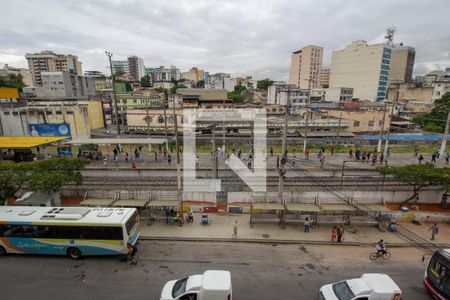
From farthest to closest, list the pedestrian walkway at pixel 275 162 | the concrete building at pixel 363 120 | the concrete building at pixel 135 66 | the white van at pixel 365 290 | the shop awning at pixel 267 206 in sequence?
the concrete building at pixel 135 66
the concrete building at pixel 363 120
the pedestrian walkway at pixel 275 162
the shop awning at pixel 267 206
the white van at pixel 365 290

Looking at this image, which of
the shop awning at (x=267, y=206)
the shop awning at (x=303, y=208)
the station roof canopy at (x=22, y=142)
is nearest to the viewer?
the shop awning at (x=303, y=208)

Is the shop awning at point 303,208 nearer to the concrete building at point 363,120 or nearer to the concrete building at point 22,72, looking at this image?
the concrete building at point 363,120

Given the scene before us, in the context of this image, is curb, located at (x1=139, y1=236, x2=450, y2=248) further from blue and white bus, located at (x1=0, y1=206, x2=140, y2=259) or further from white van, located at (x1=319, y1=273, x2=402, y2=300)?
white van, located at (x1=319, y1=273, x2=402, y2=300)

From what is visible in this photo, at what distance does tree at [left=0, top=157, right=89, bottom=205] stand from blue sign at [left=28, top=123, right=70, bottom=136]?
56.7ft

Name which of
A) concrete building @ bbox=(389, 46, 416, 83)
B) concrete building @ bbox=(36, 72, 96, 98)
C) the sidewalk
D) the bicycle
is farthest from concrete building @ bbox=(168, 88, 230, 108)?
concrete building @ bbox=(389, 46, 416, 83)

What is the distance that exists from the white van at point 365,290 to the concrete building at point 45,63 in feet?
402

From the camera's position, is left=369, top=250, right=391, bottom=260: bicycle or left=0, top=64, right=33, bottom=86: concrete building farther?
left=0, top=64, right=33, bottom=86: concrete building

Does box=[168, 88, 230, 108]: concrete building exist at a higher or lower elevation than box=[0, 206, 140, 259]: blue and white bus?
higher

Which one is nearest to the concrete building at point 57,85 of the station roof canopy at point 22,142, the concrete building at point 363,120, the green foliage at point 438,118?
the station roof canopy at point 22,142

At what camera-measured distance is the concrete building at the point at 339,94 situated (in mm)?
74500

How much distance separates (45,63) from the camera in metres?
105

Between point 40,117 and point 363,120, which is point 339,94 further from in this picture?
point 40,117

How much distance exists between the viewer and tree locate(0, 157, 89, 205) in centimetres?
1459

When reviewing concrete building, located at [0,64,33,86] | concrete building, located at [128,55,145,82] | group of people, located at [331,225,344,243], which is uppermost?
concrete building, located at [128,55,145,82]
